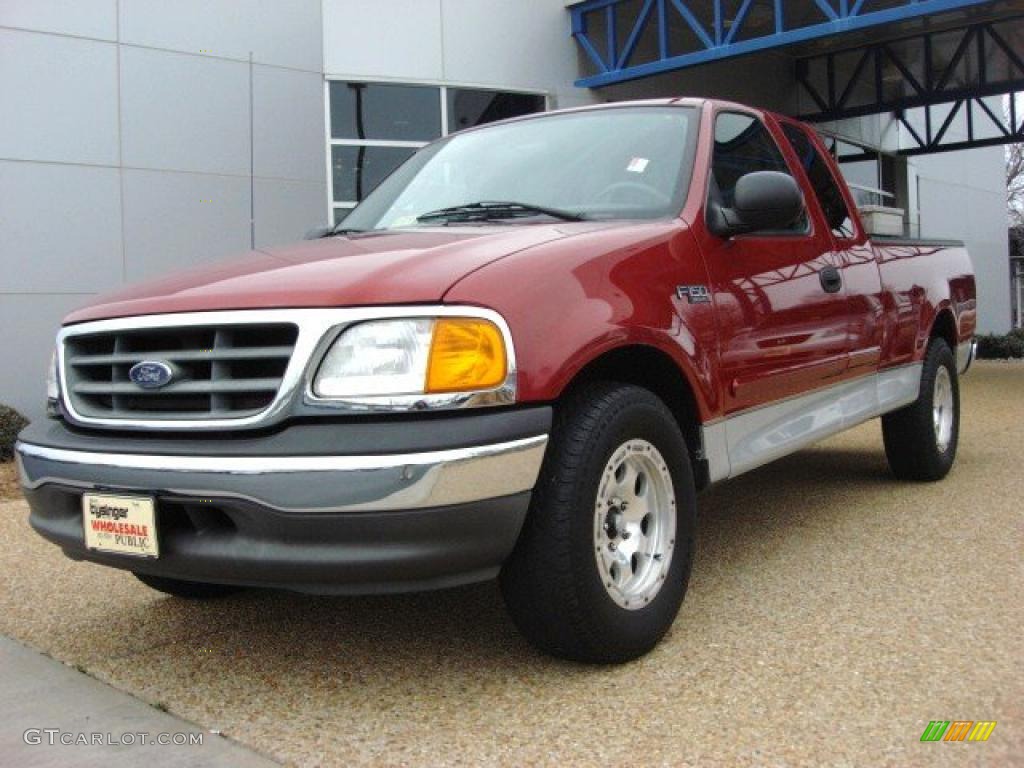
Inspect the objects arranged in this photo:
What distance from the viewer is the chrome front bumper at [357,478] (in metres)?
2.56

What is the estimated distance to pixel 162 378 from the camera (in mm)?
2863

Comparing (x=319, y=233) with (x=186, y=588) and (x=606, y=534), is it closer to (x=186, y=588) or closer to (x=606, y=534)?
(x=186, y=588)

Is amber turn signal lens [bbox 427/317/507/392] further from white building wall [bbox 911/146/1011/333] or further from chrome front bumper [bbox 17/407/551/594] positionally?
white building wall [bbox 911/146/1011/333]

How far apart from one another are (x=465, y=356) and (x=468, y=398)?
11 centimetres

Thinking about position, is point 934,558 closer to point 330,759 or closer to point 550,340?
point 550,340

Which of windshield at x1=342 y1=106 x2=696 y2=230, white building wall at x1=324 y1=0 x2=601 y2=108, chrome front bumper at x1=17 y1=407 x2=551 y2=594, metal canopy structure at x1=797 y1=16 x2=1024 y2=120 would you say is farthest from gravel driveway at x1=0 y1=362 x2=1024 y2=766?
metal canopy structure at x1=797 y1=16 x2=1024 y2=120

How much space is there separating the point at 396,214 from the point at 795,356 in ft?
5.70

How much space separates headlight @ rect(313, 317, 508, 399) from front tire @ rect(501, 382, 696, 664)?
0.36 m

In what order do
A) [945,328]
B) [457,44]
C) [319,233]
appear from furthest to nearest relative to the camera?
1. [457,44]
2. [945,328]
3. [319,233]

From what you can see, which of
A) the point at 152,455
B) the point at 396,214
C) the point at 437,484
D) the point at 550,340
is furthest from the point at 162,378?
the point at 396,214

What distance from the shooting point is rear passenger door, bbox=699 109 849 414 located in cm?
371

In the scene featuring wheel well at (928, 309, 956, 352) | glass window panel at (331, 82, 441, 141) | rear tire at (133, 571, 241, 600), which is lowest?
rear tire at (133, 571, 241, 600)

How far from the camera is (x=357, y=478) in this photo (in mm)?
2559

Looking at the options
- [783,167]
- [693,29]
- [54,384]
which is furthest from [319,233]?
[693,29]
